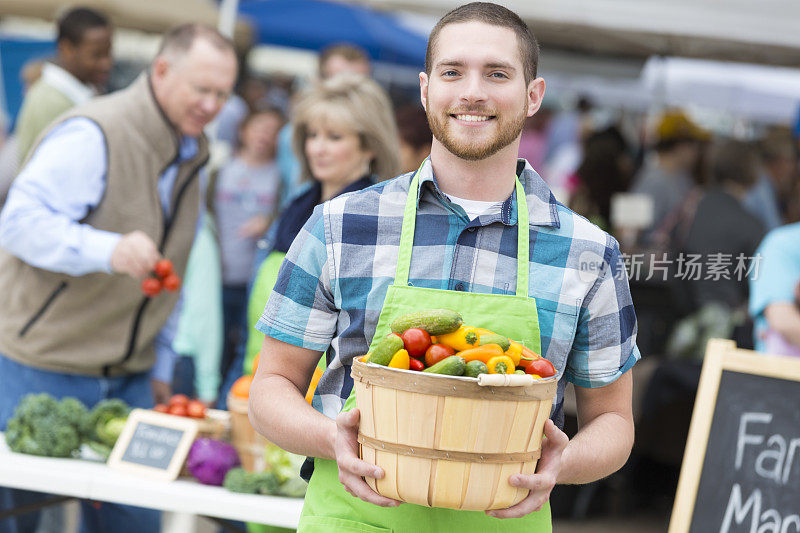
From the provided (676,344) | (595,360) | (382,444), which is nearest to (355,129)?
(595,360)

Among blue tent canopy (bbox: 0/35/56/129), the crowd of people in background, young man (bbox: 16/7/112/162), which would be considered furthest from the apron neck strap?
blue tent canopy (bbox: 0/35/56/129)

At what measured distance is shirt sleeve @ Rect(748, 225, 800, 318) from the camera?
11.8 feet

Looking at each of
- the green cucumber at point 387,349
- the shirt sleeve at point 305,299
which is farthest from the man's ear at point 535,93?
the green cucumber at point 387,349

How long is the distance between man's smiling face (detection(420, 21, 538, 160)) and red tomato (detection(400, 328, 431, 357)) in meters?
0.37

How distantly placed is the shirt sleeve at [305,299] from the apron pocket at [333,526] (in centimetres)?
32

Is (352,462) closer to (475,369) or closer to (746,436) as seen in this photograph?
(475,369)

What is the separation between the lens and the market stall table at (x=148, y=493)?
2811 mm

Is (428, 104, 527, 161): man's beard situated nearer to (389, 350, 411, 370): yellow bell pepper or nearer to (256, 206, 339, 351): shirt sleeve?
(256, 206, 339, 351): shirt sleeve

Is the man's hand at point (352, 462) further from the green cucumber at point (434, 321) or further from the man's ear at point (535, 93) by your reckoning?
the man's ear at point (535, 93)

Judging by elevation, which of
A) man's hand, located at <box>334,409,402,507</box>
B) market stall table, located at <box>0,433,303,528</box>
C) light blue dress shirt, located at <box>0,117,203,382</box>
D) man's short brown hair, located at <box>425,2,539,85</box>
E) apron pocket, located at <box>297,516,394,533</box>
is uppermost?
man's short brown hair, located at <box>425,2,539,85</box>

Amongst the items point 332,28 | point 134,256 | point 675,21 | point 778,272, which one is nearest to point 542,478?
point 134,256

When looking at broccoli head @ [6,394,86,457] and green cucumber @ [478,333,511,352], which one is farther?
broccoli head @ [6,394,86,457]

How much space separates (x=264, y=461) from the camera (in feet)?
9.78

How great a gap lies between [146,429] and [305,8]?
750 centimetres
